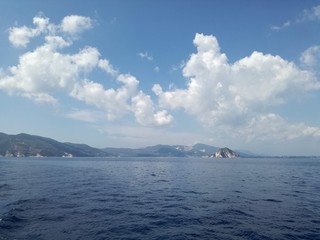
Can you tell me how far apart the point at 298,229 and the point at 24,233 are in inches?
1297

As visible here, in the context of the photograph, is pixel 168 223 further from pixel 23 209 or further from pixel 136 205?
pixel 23 209

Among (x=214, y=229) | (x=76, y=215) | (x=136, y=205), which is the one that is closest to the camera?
(x=214, y=229)

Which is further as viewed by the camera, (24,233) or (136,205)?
(136,205)

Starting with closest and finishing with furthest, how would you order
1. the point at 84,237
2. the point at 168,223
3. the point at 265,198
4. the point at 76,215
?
the point at 84,237 → the point at 168,223 → the point at 76,215 → the point at 265,198

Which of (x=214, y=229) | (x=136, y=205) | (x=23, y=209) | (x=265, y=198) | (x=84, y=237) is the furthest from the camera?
(x=265, y=198)

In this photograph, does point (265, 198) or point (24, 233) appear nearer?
point (24, 233)

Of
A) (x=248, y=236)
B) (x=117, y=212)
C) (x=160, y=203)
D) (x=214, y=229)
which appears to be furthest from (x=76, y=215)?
(x=248, y=236)

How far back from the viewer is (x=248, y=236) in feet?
92.3

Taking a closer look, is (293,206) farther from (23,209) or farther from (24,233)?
(23,209)

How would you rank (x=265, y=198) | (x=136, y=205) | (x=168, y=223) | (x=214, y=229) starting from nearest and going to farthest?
(x=214, y=229) → (x=168, y=223) → (x=136, y=205) → (x=265, y=198)

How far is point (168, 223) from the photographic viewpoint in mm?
32844

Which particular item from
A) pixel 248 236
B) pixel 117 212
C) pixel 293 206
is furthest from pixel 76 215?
pixel 293 206

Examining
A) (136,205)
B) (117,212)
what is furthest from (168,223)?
(136,205)

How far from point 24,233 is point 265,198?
44886 mm
